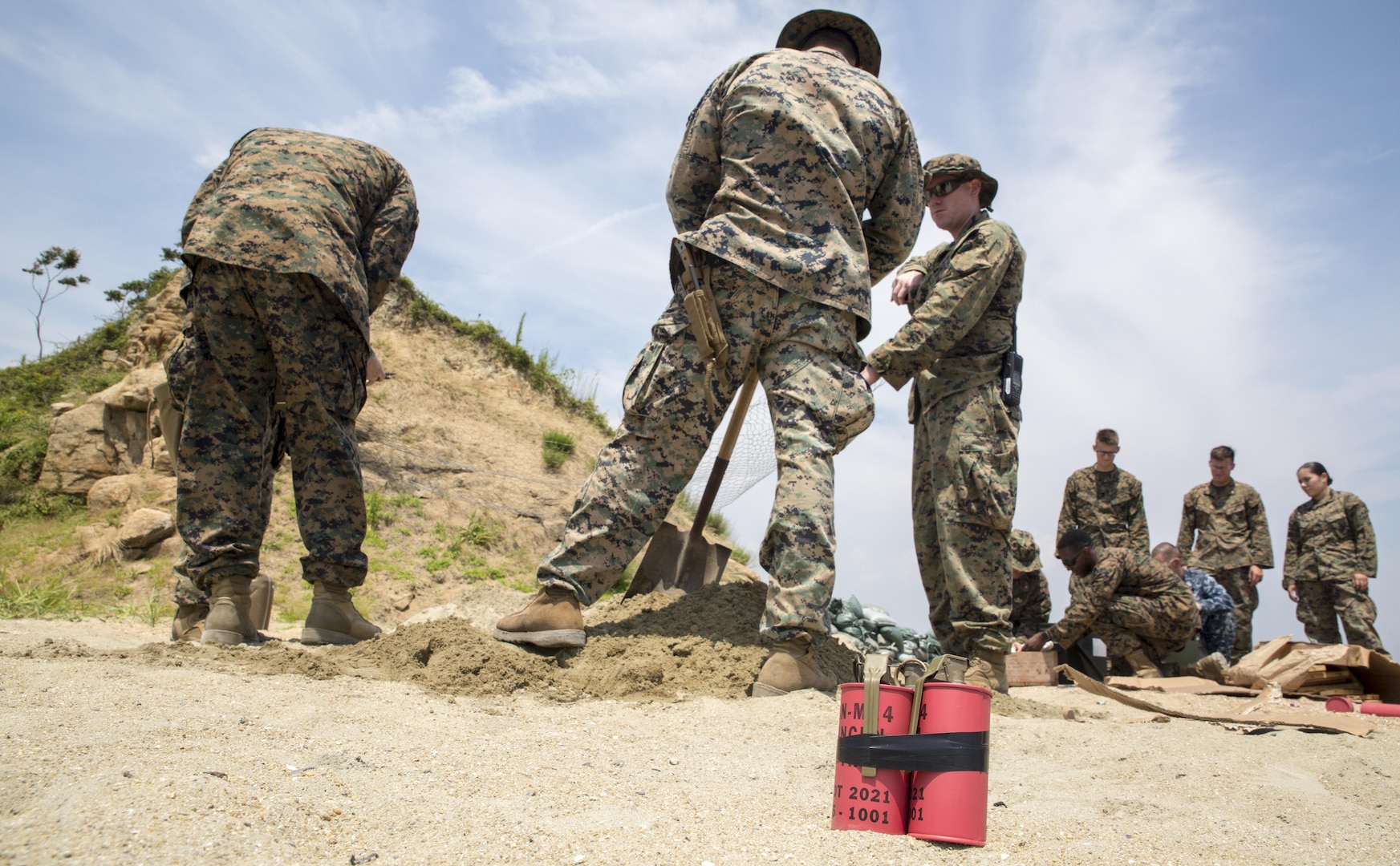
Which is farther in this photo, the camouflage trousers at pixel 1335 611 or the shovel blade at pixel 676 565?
the camouflage trousers at pixel 1335 611

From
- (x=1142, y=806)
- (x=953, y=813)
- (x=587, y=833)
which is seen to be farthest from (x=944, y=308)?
(x=587, y=833)

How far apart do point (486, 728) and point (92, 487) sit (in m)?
6.88

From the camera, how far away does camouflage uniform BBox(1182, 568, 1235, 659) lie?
702 centimetres

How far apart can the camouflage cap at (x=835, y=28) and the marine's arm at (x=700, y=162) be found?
0.54 meters

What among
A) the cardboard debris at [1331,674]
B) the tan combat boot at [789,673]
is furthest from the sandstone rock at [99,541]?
the cardboard debris at [1331,674]

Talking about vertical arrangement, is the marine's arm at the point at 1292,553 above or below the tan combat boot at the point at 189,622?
above

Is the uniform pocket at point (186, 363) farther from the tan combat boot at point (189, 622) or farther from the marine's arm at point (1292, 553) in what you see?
the marine's arm at point (1292, 553)

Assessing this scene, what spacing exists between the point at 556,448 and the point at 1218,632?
20.2ft

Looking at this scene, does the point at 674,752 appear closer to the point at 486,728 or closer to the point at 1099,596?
the point at 486,728

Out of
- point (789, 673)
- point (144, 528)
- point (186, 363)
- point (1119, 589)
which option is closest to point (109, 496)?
point (144, 528)

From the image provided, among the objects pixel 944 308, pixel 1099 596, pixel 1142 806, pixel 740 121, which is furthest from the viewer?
pixel 1099 596

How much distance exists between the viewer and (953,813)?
165 cm

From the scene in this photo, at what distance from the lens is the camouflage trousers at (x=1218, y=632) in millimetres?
7012

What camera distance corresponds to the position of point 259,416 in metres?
3.42
